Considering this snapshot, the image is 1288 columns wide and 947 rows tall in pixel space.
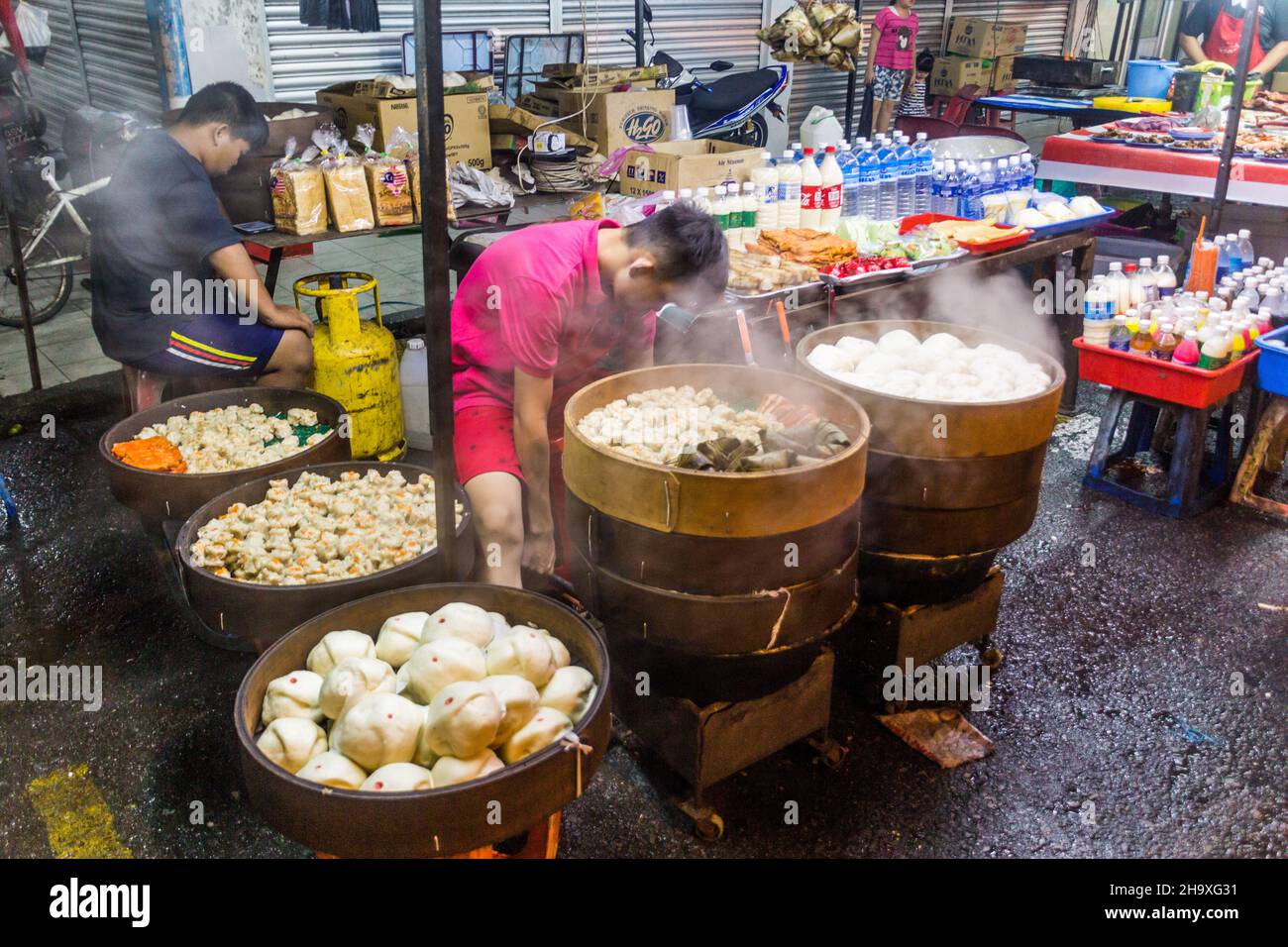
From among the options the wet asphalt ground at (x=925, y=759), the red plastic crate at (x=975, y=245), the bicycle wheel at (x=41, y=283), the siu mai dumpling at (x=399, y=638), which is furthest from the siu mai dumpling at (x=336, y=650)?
the bicycle wheel at (x=41, y=283)

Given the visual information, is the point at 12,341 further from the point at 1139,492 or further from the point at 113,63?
the point at 1139,492

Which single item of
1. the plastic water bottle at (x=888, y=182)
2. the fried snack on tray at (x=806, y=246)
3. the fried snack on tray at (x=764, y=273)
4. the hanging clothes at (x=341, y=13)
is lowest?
the fried snack on tray at (x=764, y=273)

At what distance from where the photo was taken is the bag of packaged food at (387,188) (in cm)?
577

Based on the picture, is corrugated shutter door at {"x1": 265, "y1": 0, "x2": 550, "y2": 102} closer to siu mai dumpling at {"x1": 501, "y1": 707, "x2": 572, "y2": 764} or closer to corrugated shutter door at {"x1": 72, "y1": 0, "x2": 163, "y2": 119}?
corrugated shutter door at {"x1": 72, "y1": 0, "x2": 163, "y2": 119}

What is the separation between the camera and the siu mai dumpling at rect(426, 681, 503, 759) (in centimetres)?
221

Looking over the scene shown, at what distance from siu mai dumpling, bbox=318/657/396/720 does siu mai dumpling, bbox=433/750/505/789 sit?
0.28 m

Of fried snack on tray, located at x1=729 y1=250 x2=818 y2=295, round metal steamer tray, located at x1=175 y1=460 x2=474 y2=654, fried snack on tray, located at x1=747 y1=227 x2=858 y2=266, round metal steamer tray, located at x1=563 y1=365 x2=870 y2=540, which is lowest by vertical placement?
round metal steamer tray, located at x1=175 y1=460 x2=474 y2=654

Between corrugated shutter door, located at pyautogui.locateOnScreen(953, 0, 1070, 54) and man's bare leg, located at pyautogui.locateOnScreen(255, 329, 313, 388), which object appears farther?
corrugated shutter door, located at pyautogui.locateOnScreen(953, 0, 1070, 54)

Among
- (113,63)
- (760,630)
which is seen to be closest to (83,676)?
(760,630)

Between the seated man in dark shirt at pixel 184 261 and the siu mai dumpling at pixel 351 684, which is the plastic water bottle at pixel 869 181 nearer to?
the seated man in dark shirt at pixel 184 261

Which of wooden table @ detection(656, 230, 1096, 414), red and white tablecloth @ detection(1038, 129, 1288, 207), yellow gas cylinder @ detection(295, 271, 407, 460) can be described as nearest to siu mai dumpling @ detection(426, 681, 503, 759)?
wooden table @ detection(656, 230, 1096, 414)

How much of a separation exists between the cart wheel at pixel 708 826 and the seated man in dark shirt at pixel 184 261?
341 cm

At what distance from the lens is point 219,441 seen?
14.2 ft
